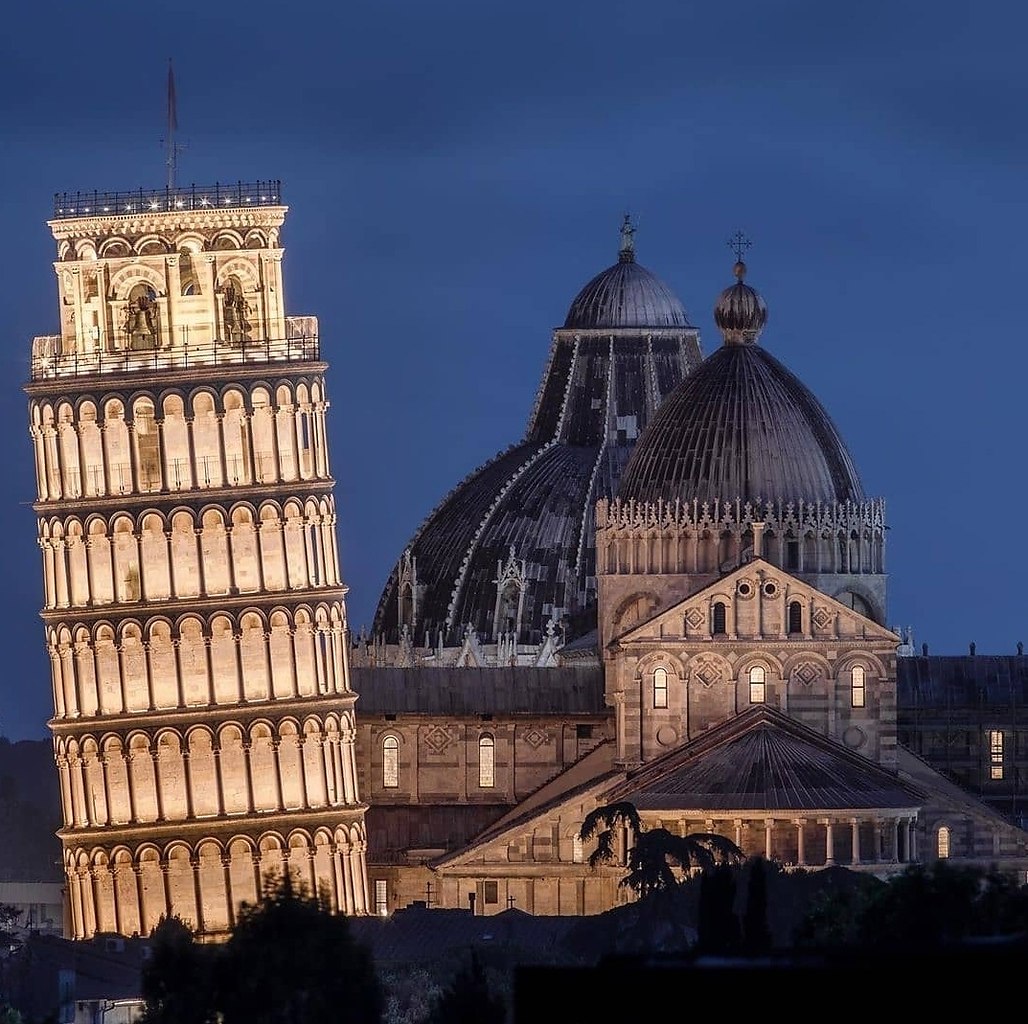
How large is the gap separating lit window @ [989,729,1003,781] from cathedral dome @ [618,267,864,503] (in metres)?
14.3

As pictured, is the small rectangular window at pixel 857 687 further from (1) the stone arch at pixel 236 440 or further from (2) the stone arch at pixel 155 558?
(2) the stone arch at pixel 155 558

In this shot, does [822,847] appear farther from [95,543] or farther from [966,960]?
[966,960]

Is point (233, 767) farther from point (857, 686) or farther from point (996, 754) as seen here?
point (996, 754)

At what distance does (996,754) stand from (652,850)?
102 feet

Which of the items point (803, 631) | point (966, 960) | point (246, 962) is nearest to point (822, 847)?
point (803, 631)

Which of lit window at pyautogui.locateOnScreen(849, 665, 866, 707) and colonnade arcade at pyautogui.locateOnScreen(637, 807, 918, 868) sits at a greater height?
lit window at pyautogui.locateOnScreen(849, 665, 866, 707)

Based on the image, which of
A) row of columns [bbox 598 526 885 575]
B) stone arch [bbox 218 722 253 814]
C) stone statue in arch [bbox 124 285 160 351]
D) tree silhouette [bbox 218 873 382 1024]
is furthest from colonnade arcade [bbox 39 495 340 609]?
tree silhouette [bbox 218 873 382 1024]

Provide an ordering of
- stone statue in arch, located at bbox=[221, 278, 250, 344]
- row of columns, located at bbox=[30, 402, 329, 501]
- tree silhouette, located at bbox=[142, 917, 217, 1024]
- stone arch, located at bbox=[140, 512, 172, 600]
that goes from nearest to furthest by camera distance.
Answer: tree silhouette, located at bbox=[142, 917, 217, 1024]
stone arch, located at bbox=[140, 512, 172, 600]
row of columns, located at bbox=[30, 402, 329, 501]
stone statue in arch, located at bbox=[221, 278, 250, 344]

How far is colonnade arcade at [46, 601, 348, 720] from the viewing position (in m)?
167

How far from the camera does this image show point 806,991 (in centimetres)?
7256

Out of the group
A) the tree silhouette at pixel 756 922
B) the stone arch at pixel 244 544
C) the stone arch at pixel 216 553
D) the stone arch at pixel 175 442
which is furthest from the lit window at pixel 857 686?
the tree silhouette at pixel 756 922

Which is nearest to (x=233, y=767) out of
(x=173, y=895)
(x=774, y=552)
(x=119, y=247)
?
(x=173, y=895)

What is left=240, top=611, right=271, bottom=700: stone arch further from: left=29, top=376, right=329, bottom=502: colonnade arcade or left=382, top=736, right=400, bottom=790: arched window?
left=382, top=736, right=400, bottom=790: arched window

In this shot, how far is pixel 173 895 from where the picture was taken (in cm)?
16675
